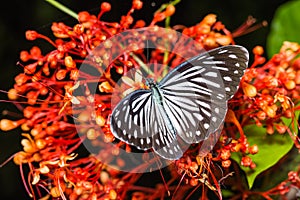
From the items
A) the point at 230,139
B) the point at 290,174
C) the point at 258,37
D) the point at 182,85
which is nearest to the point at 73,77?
the point at 182,85

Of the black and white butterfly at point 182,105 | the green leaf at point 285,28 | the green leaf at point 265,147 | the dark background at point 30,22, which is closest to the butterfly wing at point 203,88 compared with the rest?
the black and white butterfly at point 182,105

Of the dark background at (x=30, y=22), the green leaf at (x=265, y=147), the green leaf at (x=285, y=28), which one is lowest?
the green leaf at (x=265, y=147)

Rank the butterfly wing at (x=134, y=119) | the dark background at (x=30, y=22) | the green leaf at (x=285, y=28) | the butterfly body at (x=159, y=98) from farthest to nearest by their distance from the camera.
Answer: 1. the dark background at (x=30, y=22)
2. the green leaf at (x=285, y=28)
3. the butterfly body at (x=159, y=98)
4. the butterfly wing at (x=134, y=119)

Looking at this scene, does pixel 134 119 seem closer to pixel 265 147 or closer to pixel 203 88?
pixel 203 88

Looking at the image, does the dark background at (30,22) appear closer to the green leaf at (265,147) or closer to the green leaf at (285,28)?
the green leaf at (285,28)

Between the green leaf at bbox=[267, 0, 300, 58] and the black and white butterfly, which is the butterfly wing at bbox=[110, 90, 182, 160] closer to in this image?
→ the black and white butterfly
